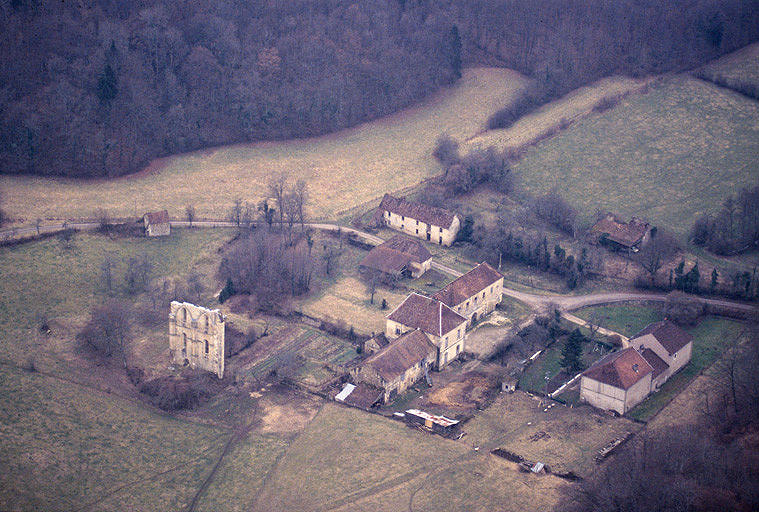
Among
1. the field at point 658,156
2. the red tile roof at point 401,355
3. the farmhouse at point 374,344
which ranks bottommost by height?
the farmhouse at point 374,344

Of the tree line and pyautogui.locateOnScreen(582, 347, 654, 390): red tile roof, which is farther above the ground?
the tree line

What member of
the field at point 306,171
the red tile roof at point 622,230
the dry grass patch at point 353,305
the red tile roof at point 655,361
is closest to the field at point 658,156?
the red tile roof at point 622,230

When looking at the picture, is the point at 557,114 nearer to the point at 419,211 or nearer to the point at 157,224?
the point at 419,211

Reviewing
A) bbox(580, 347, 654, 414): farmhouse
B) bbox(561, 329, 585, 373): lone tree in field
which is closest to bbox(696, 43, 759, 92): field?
bbox(561, 329, 585, 373): lone tree in field

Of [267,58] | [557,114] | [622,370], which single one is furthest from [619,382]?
[267,58]

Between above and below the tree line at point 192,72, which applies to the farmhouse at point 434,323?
below

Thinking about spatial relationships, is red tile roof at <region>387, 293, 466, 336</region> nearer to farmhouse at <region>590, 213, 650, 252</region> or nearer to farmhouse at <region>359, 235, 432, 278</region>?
farmhouse at <region>359, 235, 432, 278</region>

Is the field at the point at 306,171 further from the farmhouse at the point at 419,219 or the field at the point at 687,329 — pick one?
the field at the point at 687,329
